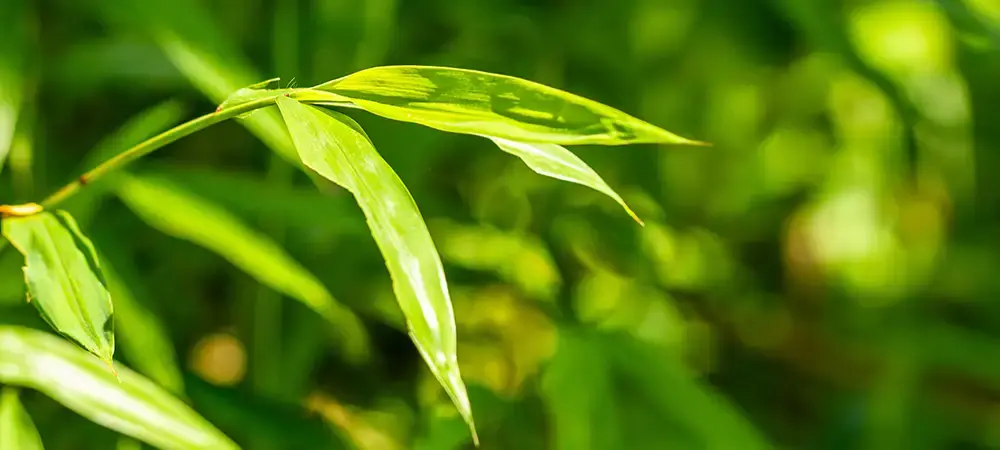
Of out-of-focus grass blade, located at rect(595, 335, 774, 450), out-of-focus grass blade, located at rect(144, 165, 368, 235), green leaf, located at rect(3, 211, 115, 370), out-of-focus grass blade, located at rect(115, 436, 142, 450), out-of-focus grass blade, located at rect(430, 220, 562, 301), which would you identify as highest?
green leaf, located at rect(3, 211, 115, 370)

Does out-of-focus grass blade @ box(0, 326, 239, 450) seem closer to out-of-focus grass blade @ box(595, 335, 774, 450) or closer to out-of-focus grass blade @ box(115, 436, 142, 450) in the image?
out-of-focus grass blade @ box(115, 436, 142, 450)

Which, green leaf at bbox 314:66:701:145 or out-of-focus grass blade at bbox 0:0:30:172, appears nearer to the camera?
green leaf at bbox 314:66:701:145

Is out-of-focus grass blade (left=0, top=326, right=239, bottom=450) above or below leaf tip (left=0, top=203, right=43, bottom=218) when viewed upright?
below

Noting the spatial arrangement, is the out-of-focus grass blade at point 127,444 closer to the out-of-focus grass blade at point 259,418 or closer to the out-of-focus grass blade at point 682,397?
the out-of-focus grass blade at point 259,418

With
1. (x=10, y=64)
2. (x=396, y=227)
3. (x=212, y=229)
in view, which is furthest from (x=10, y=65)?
(x=396, y=227)

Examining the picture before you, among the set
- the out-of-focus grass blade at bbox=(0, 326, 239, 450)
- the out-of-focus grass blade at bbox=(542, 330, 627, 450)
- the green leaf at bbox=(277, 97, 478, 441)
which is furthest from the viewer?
the out-of-focus grass blade at bbox=(542, 330, 627, 450)

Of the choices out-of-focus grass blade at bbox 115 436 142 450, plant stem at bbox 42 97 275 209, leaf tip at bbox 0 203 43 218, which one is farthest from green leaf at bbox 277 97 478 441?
out-of-focus grass blade at bbox 115 436 142 450

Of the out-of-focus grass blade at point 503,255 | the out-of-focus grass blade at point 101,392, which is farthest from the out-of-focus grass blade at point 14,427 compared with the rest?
the out-of-focus grass blade at point 503,255
